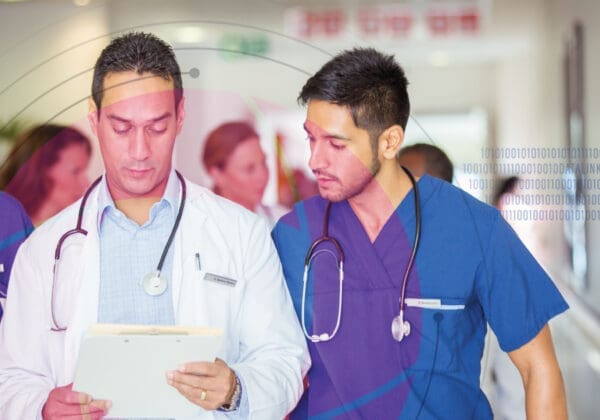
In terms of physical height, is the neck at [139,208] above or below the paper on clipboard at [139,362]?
above

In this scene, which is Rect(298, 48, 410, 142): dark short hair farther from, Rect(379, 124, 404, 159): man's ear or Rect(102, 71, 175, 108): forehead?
Rect(102, 71, 175, 108): forehead

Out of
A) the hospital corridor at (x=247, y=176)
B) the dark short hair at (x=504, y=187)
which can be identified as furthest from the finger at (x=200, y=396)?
the dark short hair at (x=504, y=187)

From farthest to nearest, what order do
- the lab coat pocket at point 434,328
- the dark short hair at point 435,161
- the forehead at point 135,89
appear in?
the dark short hair at point 435,161, the lab coat pocket at point 434,328, the forehead at point 135,89

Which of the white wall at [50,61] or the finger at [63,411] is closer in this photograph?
the finger at [63,411]

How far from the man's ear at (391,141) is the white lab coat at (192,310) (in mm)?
254

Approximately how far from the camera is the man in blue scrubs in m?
1.46

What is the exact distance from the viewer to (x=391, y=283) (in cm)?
148

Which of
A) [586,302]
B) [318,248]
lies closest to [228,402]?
[318,248]

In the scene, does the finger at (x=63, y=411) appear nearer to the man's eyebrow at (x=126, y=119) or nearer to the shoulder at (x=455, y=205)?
the man's eyebrow at (x=126, y=119)

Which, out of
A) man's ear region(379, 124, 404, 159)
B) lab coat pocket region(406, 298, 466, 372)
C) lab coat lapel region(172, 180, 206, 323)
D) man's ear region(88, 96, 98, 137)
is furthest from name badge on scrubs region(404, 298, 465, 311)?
man's ear region(88, 96, 98, 137)

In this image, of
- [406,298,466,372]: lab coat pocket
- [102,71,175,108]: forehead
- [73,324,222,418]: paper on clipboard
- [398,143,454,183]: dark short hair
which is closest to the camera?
[73,324,222,418]: paper on clipboard

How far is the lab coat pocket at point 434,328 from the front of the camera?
1.47m

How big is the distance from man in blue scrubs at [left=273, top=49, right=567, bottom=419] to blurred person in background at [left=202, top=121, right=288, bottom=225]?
62 mm

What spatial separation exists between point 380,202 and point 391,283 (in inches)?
5.7
